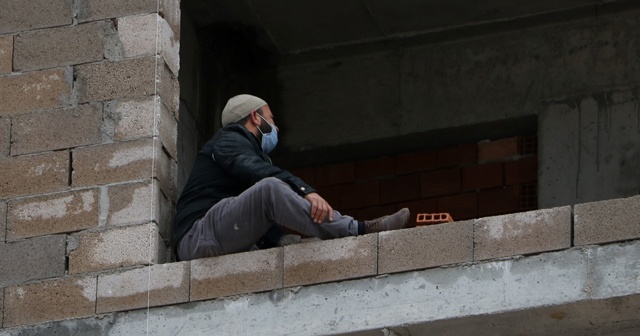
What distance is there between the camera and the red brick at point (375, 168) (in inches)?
573

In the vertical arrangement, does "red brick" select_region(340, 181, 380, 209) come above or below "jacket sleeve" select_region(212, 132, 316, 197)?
above

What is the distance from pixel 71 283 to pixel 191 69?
12.0 ft

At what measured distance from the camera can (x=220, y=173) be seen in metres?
11.4

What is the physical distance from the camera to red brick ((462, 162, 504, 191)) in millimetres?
14211

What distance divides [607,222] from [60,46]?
10.2ft

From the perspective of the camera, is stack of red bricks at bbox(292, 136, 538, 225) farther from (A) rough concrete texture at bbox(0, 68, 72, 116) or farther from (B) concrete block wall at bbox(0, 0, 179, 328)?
(A) rough concrete texture at bbox(0, 68, 72, 116)

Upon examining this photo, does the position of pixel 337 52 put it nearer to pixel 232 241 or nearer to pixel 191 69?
pixel 191 69

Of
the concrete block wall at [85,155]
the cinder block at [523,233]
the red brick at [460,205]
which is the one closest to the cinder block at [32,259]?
the concrete block wall at [85,155]

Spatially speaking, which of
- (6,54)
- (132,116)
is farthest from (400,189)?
(6,54)

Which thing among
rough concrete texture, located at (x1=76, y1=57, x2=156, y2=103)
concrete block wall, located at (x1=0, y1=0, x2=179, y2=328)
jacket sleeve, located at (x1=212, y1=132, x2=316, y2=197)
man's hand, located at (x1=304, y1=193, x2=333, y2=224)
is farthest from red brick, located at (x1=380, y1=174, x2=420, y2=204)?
man's hand, located at (x1=304, y1=193, x2=333, y2=224)

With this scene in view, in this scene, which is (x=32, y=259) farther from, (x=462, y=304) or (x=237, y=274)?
Answer: (x=462, y=304)

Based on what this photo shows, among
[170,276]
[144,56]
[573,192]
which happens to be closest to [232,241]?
[170,276]

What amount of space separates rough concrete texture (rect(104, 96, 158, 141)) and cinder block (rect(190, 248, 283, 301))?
885 millimetres

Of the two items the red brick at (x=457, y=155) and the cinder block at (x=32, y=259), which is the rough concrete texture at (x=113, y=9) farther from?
the red brick at (x=457, y=155)
